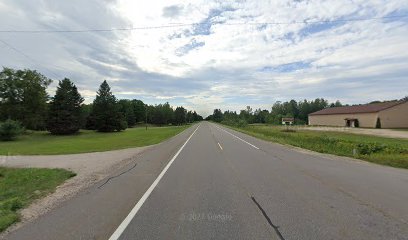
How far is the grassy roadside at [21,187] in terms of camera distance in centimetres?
707

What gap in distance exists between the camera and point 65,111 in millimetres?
65438

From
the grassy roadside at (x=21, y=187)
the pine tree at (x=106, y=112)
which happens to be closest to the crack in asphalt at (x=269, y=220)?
the grassy roadside at (x=21, y=187)

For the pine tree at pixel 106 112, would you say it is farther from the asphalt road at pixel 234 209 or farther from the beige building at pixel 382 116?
the asphalt road at pixel 234 209

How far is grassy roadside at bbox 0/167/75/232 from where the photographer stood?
707cm

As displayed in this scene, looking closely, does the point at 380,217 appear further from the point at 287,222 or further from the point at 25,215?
the point at 25,215

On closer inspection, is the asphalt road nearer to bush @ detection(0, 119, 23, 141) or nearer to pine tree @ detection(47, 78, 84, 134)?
bush @ detection(0, 119, 23, 141)

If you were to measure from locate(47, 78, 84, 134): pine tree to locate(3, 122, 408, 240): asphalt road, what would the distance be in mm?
58060

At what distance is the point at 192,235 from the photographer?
5312mm

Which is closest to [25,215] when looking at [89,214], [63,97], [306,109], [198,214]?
[89,214]

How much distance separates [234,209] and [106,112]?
7582cm

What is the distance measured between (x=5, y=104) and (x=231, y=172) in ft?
229

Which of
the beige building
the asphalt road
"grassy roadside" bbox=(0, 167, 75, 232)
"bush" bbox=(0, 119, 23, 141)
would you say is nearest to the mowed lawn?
"bush" bbox=(0, 119, 23, 141)

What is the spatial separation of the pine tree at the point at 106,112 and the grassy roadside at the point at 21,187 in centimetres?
6436

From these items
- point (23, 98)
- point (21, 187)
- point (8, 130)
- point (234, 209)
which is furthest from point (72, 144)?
point (23, 98)
